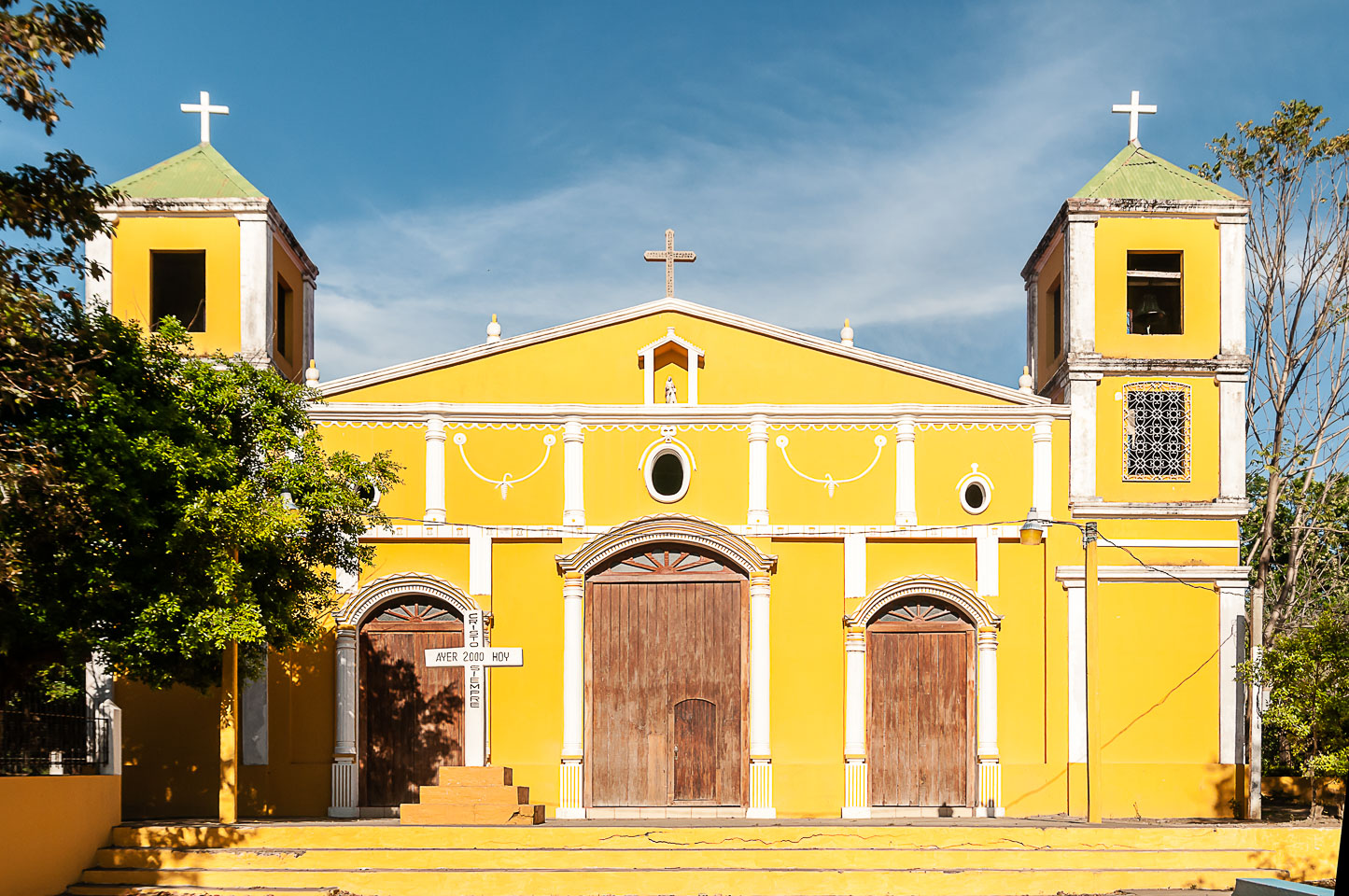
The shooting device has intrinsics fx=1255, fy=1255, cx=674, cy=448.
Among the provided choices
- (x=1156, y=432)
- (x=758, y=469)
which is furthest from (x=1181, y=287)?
(x=758, y=469)

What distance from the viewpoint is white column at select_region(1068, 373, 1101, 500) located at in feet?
59.7

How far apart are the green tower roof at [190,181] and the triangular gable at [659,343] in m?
3.61

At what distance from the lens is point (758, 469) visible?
18094mm

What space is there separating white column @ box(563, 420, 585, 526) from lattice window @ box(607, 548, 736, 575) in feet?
2.81

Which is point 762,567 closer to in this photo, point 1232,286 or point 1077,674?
point 1077,674

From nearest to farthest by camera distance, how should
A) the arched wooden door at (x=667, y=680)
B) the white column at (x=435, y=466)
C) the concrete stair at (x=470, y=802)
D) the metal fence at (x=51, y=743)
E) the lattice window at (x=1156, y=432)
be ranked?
1. the metal fence at (x=51, y=743)
2. the concrete stair at (x=470, y=802)
3. the arched wooden door at (x=667, y=680)
4. the white column at (x=435, y=466)
5. the lattice window at (x=1156, y=432)

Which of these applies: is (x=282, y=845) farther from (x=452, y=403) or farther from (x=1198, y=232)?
(x=1198, y=232)

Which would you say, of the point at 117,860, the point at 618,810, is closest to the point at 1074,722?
the point at 618,810

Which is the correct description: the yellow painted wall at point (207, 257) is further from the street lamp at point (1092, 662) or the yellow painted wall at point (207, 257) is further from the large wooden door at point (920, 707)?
the street lamp at point (1092, 662)

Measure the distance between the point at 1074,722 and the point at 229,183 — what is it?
47.8 feet

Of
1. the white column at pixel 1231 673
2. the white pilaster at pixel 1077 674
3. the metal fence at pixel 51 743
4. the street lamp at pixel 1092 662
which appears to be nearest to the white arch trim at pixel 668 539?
the street lamp at pixel 1092 662

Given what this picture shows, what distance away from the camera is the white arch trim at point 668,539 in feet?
58.2

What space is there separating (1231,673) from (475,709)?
10.7 metres

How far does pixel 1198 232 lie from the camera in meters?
18.7
